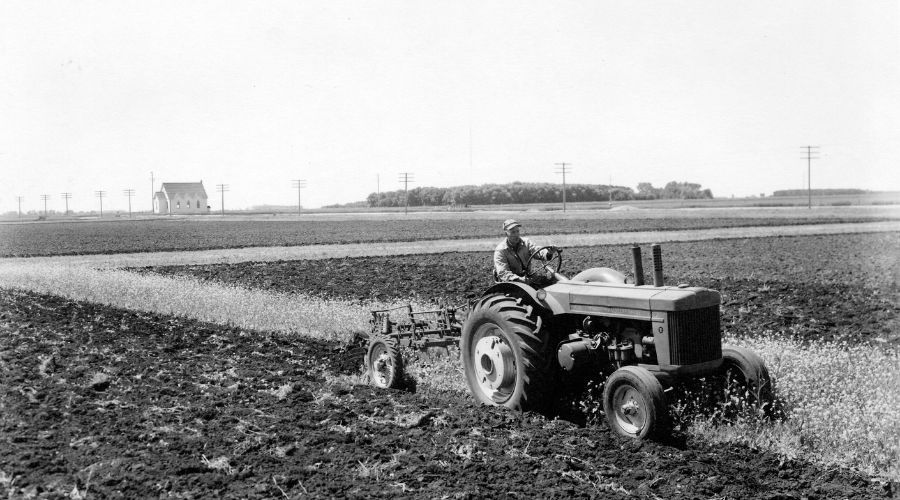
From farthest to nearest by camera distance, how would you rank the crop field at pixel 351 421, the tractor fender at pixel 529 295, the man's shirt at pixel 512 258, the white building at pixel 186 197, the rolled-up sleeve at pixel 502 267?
the white building at pixel 186 197 < the man's shirt at pixel 512 258 < the rolled-up sleeve at pixel 502 267 < the tractor fender at pixel 529 295 < the crop field at pixel 351 421

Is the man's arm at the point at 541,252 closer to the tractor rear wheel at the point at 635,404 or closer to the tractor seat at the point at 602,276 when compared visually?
the tractor seat at the point at 602,276

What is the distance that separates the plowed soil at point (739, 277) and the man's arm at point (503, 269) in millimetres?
3883

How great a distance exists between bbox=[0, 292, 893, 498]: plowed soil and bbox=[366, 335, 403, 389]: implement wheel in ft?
0.83

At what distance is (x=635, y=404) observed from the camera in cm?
644

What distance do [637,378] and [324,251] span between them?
25.9m

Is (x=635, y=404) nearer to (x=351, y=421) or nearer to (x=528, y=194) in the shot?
(x=351, y=421)

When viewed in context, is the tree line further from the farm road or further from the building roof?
the farm road

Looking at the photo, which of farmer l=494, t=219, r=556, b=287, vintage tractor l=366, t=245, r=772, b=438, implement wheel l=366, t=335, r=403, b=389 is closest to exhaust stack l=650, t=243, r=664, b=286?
vintage tractor l=366, t=245, r=772, b=438

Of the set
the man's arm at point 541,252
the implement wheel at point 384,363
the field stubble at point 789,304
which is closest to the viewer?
the field stubble at point 789,304

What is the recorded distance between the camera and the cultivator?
8.40m

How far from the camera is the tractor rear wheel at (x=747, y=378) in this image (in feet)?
22.4

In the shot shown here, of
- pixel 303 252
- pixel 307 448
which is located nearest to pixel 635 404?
pixel 307 448

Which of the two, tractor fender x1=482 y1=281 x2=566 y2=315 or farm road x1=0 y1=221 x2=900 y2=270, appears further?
farm road x1=0 y1=221 x2=900 y2=270

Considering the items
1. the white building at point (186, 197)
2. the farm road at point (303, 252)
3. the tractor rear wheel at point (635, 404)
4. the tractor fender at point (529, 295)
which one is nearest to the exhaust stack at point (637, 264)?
the tractor fender at point (529, 295)
